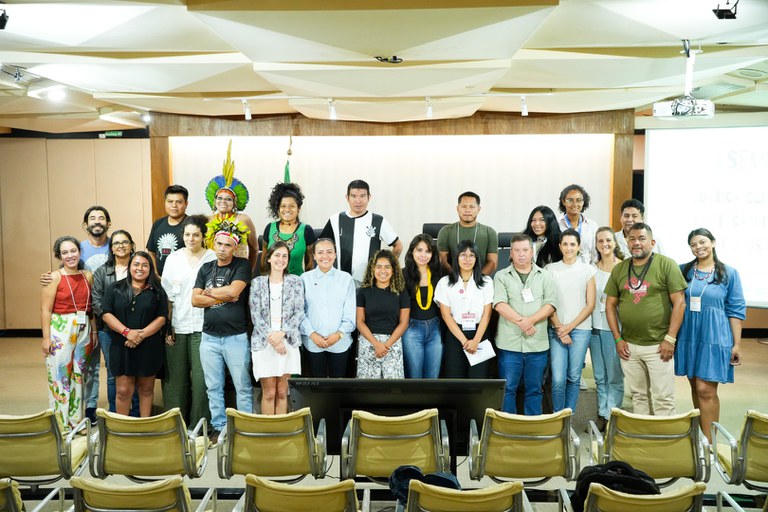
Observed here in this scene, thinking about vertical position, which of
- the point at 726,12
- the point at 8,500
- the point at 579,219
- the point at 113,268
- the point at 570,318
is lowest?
the point at 8,500

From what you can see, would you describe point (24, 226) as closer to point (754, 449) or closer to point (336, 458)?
point (336, 458)

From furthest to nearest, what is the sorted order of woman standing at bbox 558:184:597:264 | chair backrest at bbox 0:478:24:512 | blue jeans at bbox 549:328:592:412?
woman standing at bbox 558:184:597:264, blue jeans at bbox 549:328:592:412, chair backrest at bbox 0:478:24:512

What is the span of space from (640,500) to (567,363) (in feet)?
9.40

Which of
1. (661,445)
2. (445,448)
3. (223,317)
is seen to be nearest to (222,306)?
(223,317)

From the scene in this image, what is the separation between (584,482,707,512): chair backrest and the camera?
306cm

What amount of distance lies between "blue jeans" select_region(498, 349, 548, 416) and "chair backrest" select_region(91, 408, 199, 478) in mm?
2617

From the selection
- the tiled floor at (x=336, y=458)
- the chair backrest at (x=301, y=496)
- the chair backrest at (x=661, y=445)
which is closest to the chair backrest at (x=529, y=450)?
the chair backrest at (x=661, y=445)

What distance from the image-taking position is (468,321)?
5699mm

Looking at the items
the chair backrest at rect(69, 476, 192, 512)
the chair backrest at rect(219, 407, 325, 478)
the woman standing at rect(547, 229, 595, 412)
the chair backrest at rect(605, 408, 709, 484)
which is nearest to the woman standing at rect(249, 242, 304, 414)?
the chair backrest at rect(219, 407, 325, 478)

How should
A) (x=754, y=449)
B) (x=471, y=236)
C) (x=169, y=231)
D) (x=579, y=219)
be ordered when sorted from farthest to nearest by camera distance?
(x=579, y=219) < (x=169, y=231) < (x=471, y=236) < (x=754, y=449)

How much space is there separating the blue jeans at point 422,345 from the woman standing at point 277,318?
879 mm

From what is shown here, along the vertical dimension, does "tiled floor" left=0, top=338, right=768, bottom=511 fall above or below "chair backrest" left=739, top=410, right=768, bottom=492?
below

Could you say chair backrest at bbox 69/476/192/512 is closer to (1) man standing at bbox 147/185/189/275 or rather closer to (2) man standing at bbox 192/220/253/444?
(2) man standing at bbox 192/220/253/444

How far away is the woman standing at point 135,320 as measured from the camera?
5711mm
